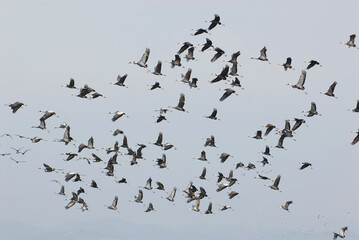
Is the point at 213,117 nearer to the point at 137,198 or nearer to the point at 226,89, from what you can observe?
Result: the point at 226,89

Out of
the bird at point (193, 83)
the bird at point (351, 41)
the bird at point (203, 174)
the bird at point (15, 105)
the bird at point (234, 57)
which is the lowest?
the bird at point (15, 105)

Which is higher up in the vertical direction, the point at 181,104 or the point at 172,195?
the point at 181,104

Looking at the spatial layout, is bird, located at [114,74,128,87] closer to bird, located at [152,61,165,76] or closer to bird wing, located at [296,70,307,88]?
bird, located at [152,61,165,76]

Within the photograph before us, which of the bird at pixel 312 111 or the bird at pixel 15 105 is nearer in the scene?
the bird at pixel 15 105

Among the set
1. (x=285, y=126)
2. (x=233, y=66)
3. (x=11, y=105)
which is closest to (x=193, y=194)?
(x=285, y=126)

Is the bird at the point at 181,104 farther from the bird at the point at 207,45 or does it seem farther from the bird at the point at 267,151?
the bird at the point at 267,151

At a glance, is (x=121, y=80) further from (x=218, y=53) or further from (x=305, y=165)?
(x=305, y=165)

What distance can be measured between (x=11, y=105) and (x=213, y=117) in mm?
27203

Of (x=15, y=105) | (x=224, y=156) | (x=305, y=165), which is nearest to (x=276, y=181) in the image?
(x=305, y=165)

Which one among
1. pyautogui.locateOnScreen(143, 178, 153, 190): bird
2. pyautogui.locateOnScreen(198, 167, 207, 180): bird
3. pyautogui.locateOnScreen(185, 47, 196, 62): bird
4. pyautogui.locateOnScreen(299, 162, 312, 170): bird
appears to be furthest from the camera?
pyautogui.locateOnScreen(198, 167, 207, 180): bird

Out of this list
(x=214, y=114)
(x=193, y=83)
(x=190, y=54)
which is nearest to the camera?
(x=193, y=83)

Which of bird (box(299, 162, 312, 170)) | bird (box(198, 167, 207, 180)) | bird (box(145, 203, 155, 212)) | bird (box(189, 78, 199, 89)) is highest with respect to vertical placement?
bird (box(189, 78, 199, 89))

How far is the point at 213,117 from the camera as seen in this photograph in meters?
97.2

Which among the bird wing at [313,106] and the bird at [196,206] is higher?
the bird wing at [313,106]
